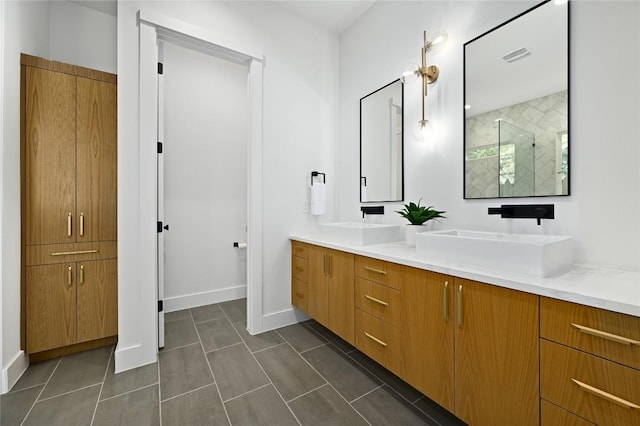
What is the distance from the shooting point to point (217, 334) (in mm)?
2391

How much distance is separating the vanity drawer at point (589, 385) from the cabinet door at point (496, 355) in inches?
1.7

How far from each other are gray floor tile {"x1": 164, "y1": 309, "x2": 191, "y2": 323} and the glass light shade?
279 centimetres

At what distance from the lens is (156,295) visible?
202cm

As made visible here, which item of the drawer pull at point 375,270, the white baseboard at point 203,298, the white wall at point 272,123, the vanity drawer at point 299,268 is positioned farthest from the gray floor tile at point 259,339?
the drawer pull at point 375,270

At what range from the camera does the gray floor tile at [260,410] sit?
1410mm

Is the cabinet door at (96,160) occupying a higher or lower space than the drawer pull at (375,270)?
higher

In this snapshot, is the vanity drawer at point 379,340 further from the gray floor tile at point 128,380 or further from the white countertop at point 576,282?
the gray floor tile at point 128,380

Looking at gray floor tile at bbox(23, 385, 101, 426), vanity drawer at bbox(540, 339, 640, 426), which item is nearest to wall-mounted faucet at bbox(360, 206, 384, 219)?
vanity drawer at bbox(540, 339, 640, 426)

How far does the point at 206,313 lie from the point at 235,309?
300 millimetres

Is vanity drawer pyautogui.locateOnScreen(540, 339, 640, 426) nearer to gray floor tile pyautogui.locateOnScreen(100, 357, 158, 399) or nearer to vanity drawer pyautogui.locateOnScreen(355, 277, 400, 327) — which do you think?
vanity drawer pyautogui.locateOnScreen(355, 277, 400, 327)

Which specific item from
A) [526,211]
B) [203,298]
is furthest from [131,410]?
[526,211]

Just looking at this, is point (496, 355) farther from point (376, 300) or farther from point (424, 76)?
point (424, 76)

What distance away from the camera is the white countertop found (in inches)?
31.9

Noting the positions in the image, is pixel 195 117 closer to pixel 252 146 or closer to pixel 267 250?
pixel 252 146
